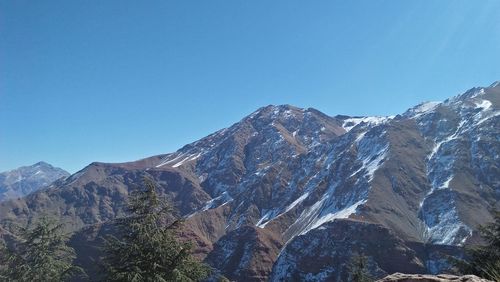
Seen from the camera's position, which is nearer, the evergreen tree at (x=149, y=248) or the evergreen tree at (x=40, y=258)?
the evergreen tree at (x=149, y=248)

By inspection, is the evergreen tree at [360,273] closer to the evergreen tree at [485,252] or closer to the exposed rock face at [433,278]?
the evergreen tree at [485,252]

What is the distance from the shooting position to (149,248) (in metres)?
19.0

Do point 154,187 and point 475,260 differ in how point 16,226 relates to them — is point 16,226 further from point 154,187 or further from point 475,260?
point 475,260

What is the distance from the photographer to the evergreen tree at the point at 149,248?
18.4 meters

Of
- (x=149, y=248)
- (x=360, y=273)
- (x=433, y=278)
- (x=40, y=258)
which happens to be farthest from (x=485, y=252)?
(x=40, y=258)

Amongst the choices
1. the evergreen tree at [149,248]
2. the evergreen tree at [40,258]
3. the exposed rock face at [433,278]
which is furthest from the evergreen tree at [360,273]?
the exposed rock face at [433,278]

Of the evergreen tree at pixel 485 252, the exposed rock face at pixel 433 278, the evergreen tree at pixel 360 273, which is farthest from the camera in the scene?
the evergreen tree at pixel 360 273

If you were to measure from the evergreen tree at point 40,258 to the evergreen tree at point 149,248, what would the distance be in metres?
5.99

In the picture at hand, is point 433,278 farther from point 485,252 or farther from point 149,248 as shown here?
point 485,252

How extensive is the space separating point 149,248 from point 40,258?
30.3 ft

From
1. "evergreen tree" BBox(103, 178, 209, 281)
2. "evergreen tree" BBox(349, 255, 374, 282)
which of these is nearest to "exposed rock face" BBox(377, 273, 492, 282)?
"evergreen tree" BBox(103, 178, 209, 281)

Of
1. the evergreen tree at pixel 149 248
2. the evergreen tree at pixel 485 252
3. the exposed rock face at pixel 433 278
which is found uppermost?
the evergreen tree at pixel 149 248

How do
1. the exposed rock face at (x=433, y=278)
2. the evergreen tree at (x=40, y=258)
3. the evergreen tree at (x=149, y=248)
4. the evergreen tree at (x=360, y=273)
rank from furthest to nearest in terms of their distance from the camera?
the evergreen tree at (x=360, y=273), the evergreen tree at (x=40, y=258), the evergreen tree at (x=149, y=248), the exposed rock face at (x=433, y=278)

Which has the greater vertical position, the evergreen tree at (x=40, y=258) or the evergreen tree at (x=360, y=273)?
the evergreen tree at (x=40, y=258)
